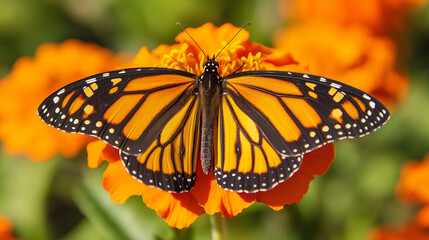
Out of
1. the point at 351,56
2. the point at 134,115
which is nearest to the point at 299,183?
the point at 134,115

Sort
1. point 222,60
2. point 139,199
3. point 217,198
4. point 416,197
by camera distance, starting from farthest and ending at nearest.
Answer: point 139,199 < point 416,197 < point 222,60 < point 217,198

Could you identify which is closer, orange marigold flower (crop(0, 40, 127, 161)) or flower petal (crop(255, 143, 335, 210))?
flower petal (crop(255, 143, 335, 210))

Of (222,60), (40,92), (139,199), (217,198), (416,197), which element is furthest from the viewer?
(40,92)

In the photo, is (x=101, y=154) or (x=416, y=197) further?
(x=416, y=197)

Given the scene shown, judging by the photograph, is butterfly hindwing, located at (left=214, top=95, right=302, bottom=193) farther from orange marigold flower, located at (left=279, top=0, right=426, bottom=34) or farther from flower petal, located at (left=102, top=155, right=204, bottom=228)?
orange marigold flower, located at (left=279, top=0, right=426, bottom=34)

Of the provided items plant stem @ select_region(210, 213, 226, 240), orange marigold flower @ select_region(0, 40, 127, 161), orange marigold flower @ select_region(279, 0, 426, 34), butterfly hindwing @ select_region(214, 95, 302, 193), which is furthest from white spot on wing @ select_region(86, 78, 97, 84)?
orange marigold flower @ select_region(279, 0, 426, 34)

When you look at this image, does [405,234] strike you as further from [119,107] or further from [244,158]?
[119,107]

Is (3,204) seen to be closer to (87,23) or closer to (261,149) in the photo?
(87,23)
